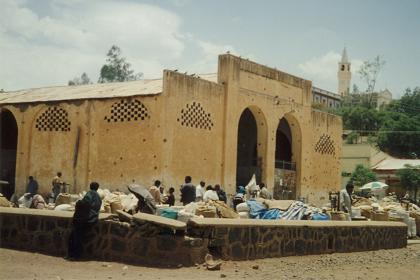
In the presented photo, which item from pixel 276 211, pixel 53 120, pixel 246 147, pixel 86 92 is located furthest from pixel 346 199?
pixel 246 147

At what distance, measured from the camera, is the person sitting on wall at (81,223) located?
9961 mm

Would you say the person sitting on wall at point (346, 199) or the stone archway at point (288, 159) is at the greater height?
the stone archway at point (288, 159)

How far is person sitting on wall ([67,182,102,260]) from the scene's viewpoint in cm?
996

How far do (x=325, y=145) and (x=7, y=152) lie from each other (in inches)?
675

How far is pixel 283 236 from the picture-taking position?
11.3m

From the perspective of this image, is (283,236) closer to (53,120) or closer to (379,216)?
(379,216)

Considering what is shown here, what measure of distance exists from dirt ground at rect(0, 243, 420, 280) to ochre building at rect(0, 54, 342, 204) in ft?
34.1

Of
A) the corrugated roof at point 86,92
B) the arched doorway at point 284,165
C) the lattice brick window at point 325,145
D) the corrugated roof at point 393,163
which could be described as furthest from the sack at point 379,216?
the corrugated roof at point 393,163

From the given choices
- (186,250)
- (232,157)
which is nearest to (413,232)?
(232,157)

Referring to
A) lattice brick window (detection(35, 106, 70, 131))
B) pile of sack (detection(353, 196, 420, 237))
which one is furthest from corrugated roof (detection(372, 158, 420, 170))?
lattice brick window (detection(35, 106, 70, 131))

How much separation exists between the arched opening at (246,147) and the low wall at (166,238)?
15155 mm

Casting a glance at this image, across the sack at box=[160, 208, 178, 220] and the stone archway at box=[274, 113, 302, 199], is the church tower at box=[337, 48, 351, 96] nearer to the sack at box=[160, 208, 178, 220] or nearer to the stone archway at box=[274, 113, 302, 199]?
the stone archway at box=[274, 113, 302, 199]

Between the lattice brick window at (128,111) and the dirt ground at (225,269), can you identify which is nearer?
the dirt ground at (225,269)

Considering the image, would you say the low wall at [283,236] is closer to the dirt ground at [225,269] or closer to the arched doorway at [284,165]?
the dirt ground at [225,269]
